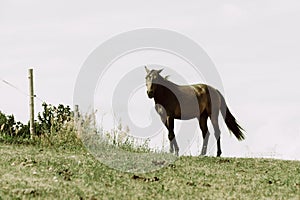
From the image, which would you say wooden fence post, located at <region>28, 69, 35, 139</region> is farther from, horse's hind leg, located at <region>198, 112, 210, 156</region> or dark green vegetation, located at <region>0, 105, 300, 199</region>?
horse's hind leg, located at <region>198, 112, 210, 156</region>

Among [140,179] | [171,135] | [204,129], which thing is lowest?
[140,179]

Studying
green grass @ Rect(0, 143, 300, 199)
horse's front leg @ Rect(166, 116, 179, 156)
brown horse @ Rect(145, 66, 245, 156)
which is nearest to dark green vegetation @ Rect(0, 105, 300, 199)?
green grass @ Rect(0, 143, 300, 199)

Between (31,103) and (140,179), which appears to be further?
(31,103)

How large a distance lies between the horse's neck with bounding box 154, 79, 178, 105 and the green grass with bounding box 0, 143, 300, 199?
2520 millimetres

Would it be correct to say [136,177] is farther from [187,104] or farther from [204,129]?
[204,129]

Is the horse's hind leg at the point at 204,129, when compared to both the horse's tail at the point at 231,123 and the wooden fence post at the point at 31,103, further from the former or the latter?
the wooden fence post at the point at 31,103

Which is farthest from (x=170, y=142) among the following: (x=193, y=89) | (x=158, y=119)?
(x=193, y=89)

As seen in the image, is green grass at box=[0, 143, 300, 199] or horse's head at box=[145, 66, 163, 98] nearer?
green grass at box=[0, 143, 300, 199]

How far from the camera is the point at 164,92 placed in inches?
704

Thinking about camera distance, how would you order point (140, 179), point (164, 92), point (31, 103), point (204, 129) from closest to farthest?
1. point (140, 179)
2. point (164, 92)
3. point (204, 129)
4. point (31, 103)

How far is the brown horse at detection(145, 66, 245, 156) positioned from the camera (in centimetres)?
1759

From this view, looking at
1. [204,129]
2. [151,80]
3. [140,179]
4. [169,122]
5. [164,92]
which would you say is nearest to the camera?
[140,179]

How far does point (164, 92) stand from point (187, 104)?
3.06 feet

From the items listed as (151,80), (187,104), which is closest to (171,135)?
(187,104)
